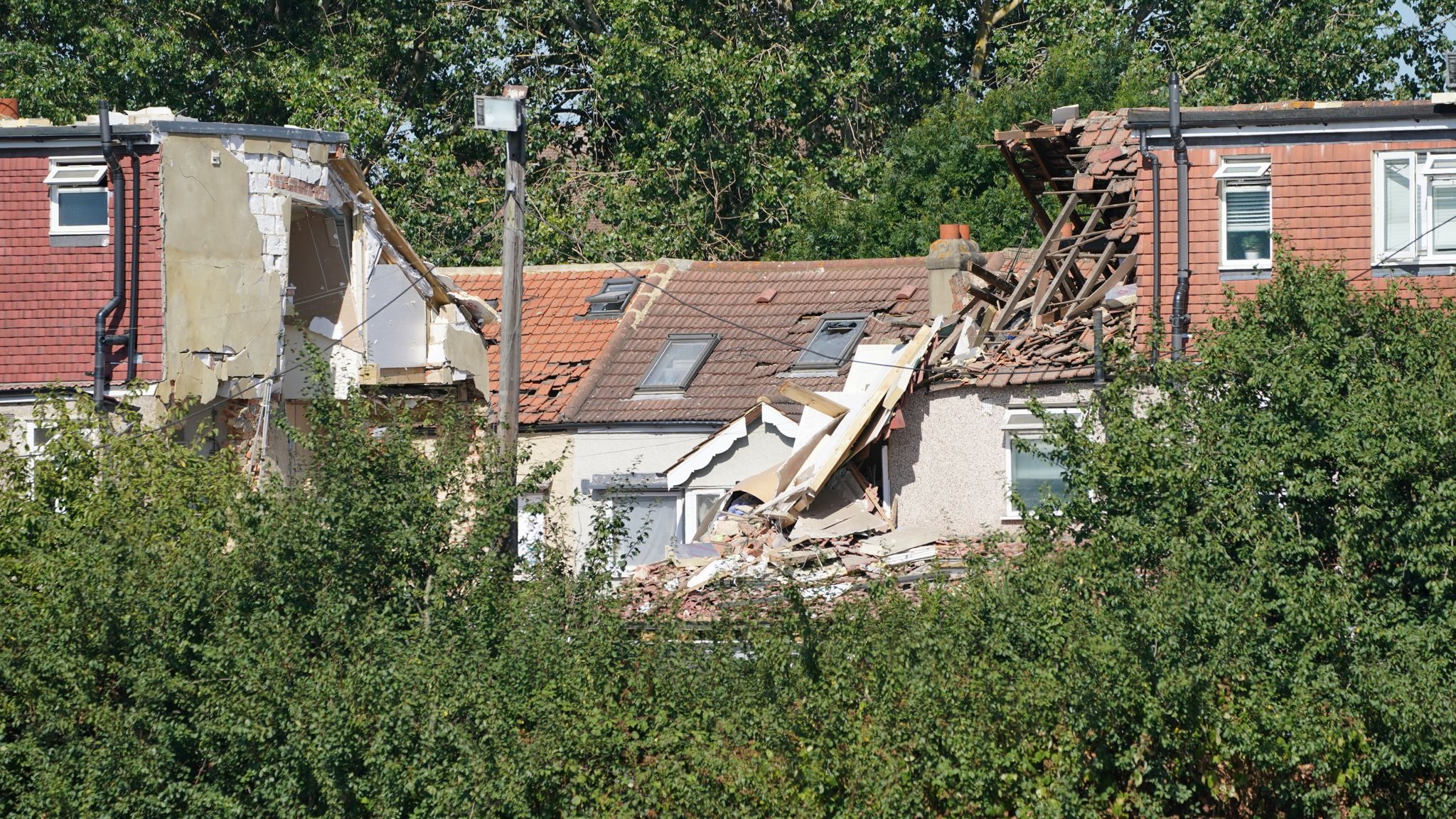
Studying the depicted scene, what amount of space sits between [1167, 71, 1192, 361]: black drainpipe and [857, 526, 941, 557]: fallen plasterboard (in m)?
3.47

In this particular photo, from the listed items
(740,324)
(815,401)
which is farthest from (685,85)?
(815,401)

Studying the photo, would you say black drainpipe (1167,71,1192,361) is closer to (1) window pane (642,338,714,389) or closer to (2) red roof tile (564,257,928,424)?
(2) red roof tile (564,257,928,424)

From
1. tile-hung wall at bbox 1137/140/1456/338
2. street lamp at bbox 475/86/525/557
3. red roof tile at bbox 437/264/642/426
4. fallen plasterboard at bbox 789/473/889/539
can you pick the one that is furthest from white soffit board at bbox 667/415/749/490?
street lamp at bbox 475/86/525/557

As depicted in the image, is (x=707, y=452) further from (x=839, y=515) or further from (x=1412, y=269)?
(x=1412, y=269)

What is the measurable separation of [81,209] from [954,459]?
34.6 feet

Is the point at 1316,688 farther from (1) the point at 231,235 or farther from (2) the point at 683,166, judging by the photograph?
(2) the point at 683,166

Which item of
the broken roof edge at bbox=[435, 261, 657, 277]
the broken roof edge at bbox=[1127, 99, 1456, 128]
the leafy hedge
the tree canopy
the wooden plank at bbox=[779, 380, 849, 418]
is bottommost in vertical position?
the leafy hedge

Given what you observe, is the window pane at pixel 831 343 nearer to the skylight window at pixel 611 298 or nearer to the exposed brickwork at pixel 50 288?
the skylight window at pixel 611 298

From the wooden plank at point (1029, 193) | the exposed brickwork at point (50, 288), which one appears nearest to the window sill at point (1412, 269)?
the wooden plank at point (1029, 193)

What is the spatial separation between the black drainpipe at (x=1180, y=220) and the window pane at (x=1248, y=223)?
0.48m

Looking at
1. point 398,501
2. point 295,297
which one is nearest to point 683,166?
point 295,297

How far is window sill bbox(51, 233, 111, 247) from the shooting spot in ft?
69.7

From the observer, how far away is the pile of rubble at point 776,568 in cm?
1677

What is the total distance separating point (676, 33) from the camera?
36.4 m
